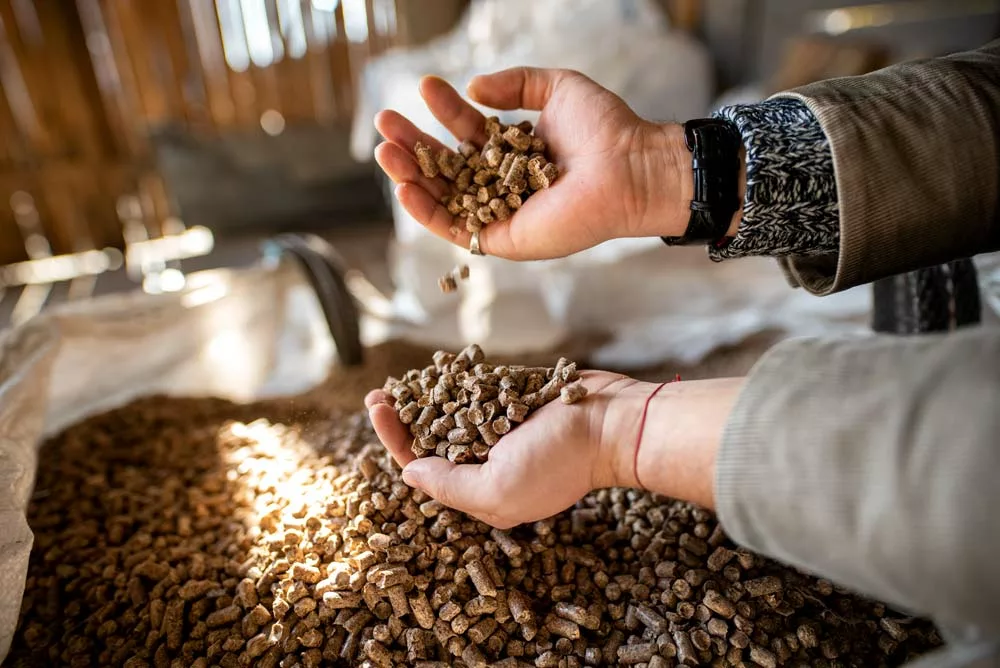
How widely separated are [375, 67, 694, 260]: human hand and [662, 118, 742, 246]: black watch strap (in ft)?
0.10

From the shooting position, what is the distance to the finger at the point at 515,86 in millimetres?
1165

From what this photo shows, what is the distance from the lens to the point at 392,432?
999 mm

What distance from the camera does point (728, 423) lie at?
0.74 m

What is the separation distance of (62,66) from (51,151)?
49cm

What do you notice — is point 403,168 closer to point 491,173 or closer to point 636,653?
point 491,173

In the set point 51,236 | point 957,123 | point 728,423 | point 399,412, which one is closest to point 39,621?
point 399,412

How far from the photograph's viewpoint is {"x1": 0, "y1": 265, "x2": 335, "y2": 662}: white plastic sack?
4.64ft

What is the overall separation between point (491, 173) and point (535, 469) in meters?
0.52

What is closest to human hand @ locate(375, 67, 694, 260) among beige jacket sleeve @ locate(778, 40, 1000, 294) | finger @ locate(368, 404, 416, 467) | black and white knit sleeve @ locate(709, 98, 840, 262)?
black and white knit sleeve @ locate(709, 98, 840, 262)

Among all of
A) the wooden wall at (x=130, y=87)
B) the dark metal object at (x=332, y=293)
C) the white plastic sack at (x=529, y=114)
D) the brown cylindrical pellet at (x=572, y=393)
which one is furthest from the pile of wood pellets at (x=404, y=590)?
the wooden wall at (x=130, y=87)

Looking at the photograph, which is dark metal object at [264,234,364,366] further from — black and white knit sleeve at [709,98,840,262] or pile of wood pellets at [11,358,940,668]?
black and white knit sleeve at [709,98,840,262]

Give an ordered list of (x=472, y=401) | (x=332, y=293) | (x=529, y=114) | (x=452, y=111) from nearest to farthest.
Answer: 1. (x=472, y=401)
2. (x=452, y=111)
3. (x=332, y=293)
4. (x=529, y=114)

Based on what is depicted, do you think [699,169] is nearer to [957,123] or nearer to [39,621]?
[957,123]

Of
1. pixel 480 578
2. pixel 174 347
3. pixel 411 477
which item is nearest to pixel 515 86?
pixel 411 477
